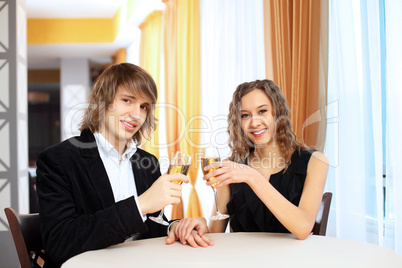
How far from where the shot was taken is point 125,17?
6.09 metres

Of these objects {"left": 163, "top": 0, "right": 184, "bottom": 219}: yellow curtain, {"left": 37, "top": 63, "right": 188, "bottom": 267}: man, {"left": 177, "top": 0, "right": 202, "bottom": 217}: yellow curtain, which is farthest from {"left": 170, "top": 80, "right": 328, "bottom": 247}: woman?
{"left": 163, "top": 0, "right": 184, "bottom": 219}: yellow curtain

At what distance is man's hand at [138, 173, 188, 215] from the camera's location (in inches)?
47.4

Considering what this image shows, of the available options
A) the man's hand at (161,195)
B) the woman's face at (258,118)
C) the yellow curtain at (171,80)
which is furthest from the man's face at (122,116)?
the yellow curtain at (171,80)

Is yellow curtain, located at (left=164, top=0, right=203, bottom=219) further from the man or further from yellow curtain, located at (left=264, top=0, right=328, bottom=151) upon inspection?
the man

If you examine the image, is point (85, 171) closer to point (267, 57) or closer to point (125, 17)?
point (267, 57)

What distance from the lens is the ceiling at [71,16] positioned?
624cm

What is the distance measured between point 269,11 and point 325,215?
1802 millimetres

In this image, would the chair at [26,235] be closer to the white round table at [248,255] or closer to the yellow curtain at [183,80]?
the white round table at [248,255]

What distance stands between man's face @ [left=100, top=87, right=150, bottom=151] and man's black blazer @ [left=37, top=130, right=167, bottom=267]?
0.10 m

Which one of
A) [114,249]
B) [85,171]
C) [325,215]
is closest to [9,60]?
[85,171]

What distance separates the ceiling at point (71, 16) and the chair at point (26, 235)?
5527mm

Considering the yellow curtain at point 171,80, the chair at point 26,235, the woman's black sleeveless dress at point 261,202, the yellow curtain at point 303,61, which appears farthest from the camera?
the yellow curtain at point 171,80

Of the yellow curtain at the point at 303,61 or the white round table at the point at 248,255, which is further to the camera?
the yellow curtain at the point at 303,61

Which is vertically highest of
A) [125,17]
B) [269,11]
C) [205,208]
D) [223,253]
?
[125,17]
